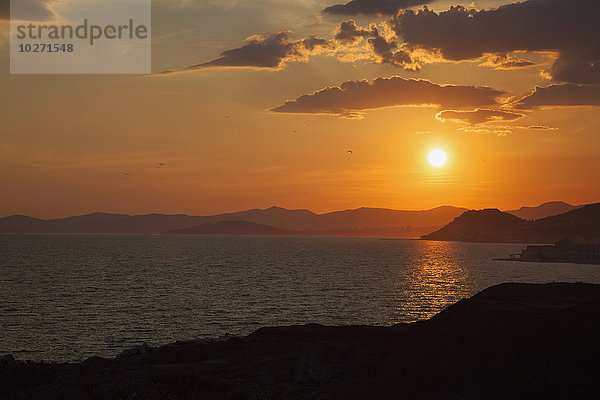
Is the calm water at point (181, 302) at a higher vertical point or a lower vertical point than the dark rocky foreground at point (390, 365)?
lower

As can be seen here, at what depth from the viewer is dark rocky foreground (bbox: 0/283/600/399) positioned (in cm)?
3183

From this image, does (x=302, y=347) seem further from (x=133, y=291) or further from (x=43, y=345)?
(x=133, y=291)

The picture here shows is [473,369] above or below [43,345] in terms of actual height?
above

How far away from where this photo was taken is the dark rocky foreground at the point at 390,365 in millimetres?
31828

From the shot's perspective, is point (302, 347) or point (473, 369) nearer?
point (473, 369)

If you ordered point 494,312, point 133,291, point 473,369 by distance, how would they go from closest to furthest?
point 473,369, point 494,312, point 133,291

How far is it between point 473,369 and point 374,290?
3299 inches

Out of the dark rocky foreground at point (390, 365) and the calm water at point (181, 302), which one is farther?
the calm water at point (181, 302)

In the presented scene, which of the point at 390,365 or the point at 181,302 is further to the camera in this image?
the point at 181,302

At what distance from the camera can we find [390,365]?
36000 mm

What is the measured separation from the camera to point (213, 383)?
34.8 m

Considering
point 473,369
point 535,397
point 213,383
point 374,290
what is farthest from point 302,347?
point 374,290

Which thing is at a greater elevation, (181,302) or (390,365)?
(390,365)

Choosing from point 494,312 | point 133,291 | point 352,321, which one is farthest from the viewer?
point 133,291
